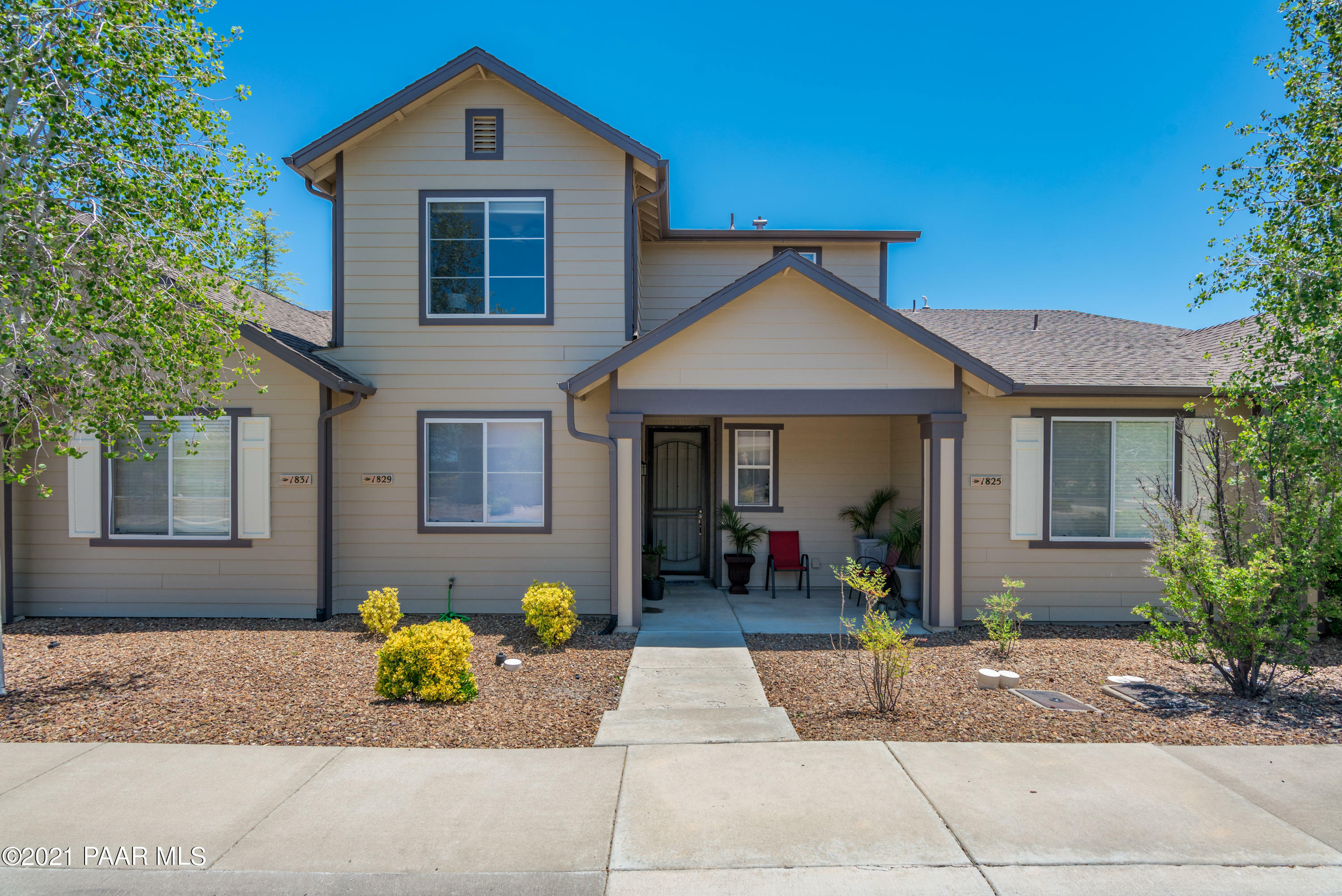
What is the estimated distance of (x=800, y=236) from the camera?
11.6m

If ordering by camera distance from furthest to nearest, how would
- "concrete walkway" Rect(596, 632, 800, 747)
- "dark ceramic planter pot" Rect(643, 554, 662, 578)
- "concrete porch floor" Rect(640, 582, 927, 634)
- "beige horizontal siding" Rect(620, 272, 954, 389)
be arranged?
"dark ceramic planter pot" Rect(643, 554, 662, 578) < "concrete porch floor" Rect(640, 582, 927, 634) < "beige horizontal siding" Rect(620, 272, 954, 389) < "concrete walkway" Rect(596, 632, 800, 747)

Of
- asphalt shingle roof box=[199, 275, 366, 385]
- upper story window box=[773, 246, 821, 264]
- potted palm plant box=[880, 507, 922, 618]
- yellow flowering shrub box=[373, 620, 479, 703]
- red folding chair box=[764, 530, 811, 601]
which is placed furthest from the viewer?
upper story window box=[773, 246, 821, 264]

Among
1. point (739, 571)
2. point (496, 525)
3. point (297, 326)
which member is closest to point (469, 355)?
point (496, 525)

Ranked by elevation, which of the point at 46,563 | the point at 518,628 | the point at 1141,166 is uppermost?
the point at 1141,166

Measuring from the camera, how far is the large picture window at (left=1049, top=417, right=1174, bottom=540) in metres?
8.62

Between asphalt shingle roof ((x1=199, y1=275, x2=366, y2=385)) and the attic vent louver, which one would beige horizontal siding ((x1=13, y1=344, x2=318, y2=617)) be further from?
the attic vent louver

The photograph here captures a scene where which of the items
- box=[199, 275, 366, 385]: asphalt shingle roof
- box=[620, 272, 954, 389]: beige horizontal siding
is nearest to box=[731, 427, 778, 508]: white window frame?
box=[620, 272, 954, 389]: beige horizontal siding

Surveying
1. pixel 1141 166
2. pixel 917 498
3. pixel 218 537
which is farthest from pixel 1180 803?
pixel 1141 166

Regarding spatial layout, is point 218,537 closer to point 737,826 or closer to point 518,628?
point 518,628

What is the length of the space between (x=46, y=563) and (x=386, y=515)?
4.17 m

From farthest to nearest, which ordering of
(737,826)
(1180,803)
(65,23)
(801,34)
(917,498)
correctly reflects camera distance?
(801,34) → (917,498) → (65,23) → (1180,803) → (737,826)

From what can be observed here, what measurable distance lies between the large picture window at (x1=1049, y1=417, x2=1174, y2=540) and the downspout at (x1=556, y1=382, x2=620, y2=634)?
5.36 m

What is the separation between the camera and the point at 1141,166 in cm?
1357

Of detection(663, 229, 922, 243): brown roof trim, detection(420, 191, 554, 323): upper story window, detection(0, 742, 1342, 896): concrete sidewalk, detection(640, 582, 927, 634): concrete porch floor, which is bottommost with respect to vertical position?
detection(640, 582, 927, 634): concrete porch floor
